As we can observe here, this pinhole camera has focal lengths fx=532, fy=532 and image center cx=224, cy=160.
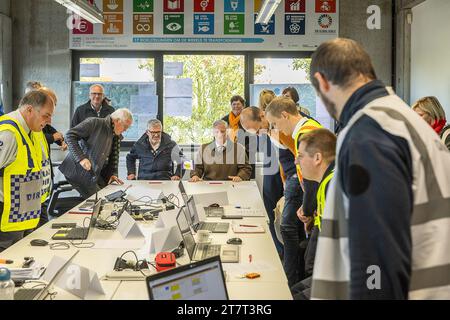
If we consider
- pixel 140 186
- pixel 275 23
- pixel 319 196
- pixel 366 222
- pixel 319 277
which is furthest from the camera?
pixel 275 23

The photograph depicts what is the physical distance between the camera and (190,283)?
1716mm

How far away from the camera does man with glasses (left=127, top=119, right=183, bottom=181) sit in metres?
6.11

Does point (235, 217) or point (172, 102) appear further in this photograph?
point (172, 102)

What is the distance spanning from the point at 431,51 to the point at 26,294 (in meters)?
5.90

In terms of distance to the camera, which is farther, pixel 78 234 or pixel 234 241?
pixel 78 234

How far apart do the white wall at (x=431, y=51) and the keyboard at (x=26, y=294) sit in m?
5.18

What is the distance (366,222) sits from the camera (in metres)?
1.33

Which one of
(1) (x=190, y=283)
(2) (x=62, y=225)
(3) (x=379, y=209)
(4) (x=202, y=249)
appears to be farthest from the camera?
(2) (x=62, y=225)

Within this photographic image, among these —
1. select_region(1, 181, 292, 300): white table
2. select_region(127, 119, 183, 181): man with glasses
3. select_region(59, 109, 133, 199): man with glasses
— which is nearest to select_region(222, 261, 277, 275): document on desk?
select_region(1, 181, 292, 300): white table

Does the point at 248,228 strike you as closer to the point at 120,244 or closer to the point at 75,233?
the point at 120,244

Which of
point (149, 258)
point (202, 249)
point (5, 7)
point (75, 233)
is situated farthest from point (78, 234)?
point (5, 7)
